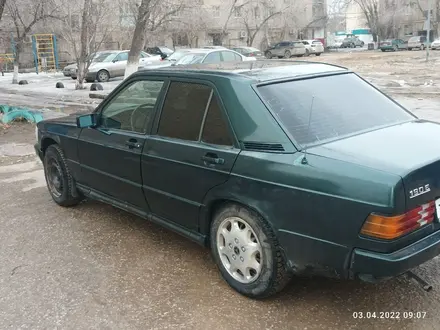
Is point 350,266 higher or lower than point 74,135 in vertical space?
lower

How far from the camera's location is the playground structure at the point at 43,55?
32428mm

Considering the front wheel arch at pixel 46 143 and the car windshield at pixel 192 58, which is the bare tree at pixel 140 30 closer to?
the car windshield at pixel 192 58

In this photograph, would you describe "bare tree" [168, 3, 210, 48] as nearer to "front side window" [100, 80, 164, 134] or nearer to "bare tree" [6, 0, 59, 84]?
"bare tree" [6, 0, 59, 84]

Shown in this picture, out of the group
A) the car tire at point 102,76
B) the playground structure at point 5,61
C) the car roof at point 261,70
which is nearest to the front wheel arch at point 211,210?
the car roof at point 261,70

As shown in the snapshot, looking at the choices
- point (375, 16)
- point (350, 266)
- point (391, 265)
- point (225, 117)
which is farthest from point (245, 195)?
point (375, 16)

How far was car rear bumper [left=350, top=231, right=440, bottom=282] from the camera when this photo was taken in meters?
2.55

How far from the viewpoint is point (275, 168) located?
2900 mm

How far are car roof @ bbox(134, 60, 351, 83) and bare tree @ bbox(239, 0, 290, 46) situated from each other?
147ft

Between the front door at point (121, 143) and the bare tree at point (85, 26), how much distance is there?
13889mm

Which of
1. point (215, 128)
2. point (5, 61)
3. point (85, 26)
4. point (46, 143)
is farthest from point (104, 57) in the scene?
point (215, 128)

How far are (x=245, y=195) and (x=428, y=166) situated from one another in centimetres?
109

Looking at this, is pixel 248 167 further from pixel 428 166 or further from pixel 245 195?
pixel 428 166

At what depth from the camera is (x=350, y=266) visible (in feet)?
8.73

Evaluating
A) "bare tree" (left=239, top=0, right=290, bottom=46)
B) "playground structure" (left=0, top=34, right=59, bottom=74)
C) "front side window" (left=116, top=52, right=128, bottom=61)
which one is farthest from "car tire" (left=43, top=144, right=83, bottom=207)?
"bare tree" (left=239, top=0, right=290, bottom=46)
